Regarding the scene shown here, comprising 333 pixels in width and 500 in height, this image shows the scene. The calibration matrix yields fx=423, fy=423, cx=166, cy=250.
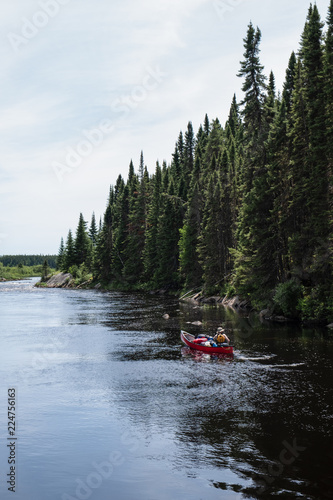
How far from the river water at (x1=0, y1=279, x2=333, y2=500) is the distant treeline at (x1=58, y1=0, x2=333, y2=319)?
8260 millimetres

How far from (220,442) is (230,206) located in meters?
49.3

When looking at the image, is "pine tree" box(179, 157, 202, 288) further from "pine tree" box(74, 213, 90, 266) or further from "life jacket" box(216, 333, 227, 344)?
"pine tree" box(74, 213, 90, 266)

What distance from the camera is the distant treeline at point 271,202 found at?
33156 mm

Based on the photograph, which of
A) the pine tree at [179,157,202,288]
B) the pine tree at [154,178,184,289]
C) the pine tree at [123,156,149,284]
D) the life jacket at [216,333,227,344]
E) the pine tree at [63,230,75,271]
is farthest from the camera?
the pine tree at [63,230,75,271]

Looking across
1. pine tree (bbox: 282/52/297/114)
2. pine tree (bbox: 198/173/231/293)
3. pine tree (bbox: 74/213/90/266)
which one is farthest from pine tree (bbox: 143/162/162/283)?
pine tree (bbox: 282/52/297/114)

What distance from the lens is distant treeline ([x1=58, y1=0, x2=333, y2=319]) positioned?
33156 mm

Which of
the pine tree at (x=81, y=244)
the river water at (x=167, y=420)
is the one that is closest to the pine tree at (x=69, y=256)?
the pine tree at (x=81, y=244)

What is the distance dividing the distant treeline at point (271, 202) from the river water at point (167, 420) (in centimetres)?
826

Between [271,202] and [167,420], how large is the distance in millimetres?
30489

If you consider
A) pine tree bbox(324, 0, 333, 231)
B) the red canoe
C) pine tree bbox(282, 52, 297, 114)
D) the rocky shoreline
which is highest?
pine tree bbox(282, 52, 297, 114)

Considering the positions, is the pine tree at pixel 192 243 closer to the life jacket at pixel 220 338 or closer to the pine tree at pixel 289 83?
the pine tree at pixel 289 83

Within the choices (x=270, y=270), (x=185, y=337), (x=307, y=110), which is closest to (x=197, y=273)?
(x=270, y=270)

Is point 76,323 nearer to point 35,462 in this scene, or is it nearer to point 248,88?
point 35,462

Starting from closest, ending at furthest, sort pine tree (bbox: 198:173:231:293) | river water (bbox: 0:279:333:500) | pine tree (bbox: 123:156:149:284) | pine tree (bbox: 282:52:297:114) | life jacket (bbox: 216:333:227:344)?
1. river water (bbox: 0:279:333:500)
2. life jacket (bbox: 216:333:227:344)
3. pine tree (bbox: 282:52:297:114)
4. pine tree (bbox: 198:173:231:293)
5. pine tree (bbox: 123:156:149:284)
